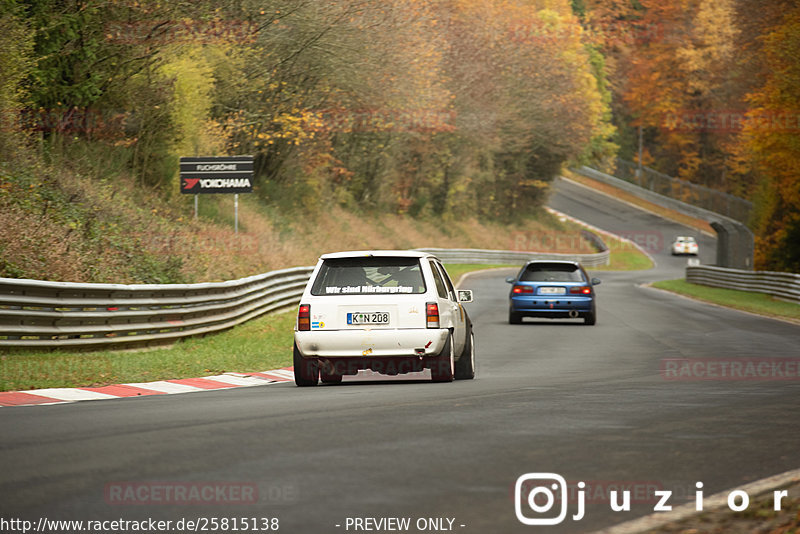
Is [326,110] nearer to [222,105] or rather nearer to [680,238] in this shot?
Result: [222,105]

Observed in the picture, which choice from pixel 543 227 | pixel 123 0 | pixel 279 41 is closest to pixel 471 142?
pixel 543 227

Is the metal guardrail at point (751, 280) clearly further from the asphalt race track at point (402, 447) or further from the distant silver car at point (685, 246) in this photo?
the distant silver car at point (685, 246)

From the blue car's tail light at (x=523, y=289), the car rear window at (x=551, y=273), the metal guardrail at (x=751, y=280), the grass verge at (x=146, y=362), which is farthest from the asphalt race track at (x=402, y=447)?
the metal guardrail at (x=751, y=280)

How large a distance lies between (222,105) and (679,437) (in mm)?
31696

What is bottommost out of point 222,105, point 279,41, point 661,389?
point 661,389

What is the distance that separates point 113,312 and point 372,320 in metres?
5.33

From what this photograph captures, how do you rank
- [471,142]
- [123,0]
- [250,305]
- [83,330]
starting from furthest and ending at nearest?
[471,142] → [123,0] → [250,305] → [83,330]

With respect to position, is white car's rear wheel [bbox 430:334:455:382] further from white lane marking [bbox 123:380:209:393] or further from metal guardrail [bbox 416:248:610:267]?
metal guardrail [bbox 416:248:610:267]

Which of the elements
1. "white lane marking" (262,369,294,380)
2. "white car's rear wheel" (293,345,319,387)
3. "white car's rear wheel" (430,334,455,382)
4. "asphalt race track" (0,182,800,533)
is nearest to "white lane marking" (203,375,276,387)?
"white lane marking" (262,369,294,380)

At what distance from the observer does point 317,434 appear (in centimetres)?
793

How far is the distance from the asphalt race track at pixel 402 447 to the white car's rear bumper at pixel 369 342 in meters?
0.46

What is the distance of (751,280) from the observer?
1671 inches

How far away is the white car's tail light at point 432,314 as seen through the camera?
12.5 meters

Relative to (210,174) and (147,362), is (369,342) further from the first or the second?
(210,174)
